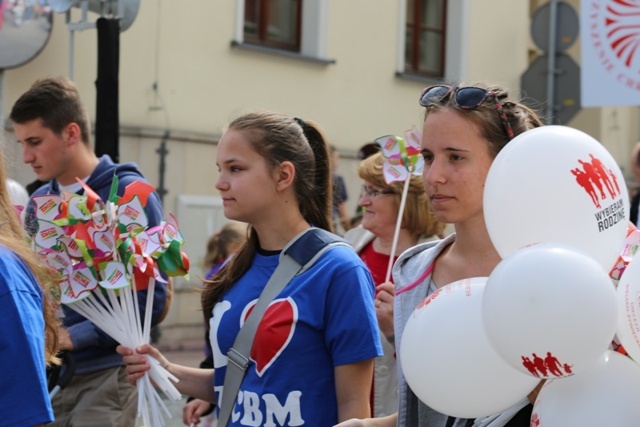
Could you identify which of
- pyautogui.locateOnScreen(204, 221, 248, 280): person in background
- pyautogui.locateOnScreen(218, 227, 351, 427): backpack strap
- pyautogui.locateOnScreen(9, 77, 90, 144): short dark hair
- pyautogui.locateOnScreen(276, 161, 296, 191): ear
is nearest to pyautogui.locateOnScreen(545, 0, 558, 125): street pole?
pyautogui.locateOnScreen(204, 221, 248, 280): person in background

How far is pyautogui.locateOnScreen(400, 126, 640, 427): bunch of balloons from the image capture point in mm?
2168

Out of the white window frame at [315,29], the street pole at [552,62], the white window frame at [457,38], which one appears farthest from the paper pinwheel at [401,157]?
the white window frame at [457,38]

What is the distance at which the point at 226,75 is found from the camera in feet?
40.4

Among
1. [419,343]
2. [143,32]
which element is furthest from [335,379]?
[143,32]

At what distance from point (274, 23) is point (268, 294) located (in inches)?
410

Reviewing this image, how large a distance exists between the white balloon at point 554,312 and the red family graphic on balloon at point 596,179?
0.58 ft

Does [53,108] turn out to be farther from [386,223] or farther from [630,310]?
[630,310]

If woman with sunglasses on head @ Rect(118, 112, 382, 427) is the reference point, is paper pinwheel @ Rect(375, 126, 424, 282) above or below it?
above

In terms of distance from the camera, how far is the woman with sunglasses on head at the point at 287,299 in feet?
10.0

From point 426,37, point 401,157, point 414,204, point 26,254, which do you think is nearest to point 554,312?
point 26,254

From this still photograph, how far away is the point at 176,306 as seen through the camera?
1181 cm

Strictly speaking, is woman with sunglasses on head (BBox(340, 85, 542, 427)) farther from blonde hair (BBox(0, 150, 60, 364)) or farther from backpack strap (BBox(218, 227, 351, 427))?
blonde hair (BBox(0, 150, 60, 364))

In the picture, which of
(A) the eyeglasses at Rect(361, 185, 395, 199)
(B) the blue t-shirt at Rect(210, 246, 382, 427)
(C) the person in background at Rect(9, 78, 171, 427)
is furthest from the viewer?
(A) the eyeglasses at Rect(361, 185, 395, 199)

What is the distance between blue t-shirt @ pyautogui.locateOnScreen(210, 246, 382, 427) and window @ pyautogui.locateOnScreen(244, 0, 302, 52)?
9.95 meters
